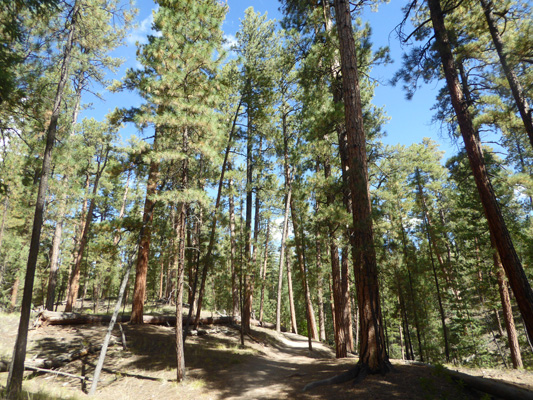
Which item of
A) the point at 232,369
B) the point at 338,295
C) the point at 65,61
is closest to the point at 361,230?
Answer: the point at 338,295

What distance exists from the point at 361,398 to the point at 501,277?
13.6 metres

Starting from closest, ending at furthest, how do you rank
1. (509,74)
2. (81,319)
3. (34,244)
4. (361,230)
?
(361,230) < (34,244) < (509,74) < (81,319)

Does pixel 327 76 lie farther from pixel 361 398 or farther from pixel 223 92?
pixel 361 398

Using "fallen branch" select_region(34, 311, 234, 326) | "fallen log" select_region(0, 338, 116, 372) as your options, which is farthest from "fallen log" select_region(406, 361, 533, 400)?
"fallen branch" select_region(34, 311, 234, 326)

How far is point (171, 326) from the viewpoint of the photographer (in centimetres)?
1530

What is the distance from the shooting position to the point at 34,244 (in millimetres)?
7789

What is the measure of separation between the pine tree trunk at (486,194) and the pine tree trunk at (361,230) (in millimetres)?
2463

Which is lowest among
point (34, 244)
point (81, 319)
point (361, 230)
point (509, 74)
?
point (81, 319)

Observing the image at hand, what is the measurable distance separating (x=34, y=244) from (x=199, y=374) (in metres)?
6.52

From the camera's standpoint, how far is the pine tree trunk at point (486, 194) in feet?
19.4

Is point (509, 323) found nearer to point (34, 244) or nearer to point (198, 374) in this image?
point (198, 374)

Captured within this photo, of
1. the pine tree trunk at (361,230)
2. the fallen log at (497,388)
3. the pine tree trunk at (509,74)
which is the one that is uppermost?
the pine tree trunk at (509,74)

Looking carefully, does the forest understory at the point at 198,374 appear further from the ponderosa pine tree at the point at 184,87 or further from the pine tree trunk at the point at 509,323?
the pine tree trunk at the point at 509,323

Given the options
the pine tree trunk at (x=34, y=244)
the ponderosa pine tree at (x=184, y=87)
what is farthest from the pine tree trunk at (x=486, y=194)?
the pine tree trunk at (x=34, y=244)
